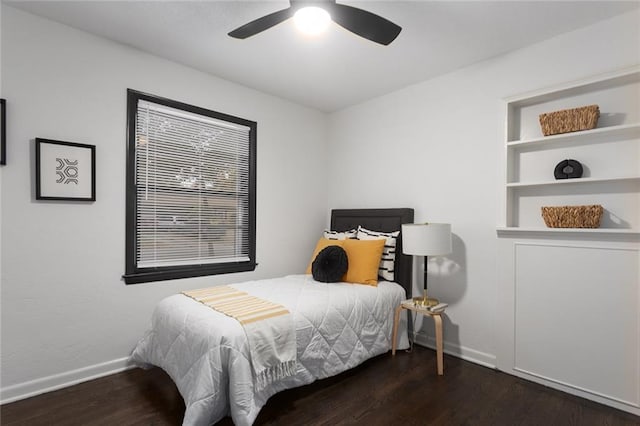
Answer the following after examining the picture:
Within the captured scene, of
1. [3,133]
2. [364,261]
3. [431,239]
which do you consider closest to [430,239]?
[431,239]

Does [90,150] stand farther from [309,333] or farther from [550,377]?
[550,377]

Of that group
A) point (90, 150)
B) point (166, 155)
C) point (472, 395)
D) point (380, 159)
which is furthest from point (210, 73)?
point (472, 395)

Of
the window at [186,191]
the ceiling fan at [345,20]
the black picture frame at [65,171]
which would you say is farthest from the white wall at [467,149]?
the black picture frame at [65,171]

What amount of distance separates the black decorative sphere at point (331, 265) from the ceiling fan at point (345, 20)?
1.79 meters

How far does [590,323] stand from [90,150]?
3795 millimetres

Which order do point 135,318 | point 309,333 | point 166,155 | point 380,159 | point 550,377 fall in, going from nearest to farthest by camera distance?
point 309,333 < point 550,377 < point 135,318 < point 166,155 < point 380,159

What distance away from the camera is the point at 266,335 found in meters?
2.00

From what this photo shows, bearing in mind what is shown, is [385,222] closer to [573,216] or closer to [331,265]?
[331,265]

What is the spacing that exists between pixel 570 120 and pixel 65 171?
3619 millimetres

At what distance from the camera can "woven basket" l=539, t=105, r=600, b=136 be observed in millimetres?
2271

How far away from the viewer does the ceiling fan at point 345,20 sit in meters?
1.81

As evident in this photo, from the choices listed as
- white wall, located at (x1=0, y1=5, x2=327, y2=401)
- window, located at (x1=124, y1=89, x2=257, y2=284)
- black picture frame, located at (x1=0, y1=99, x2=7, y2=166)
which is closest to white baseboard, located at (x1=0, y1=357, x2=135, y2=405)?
white wall, located at (x1=0, y1=5, x2=327, y2=401)

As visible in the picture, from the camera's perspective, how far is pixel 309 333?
7.43 ft

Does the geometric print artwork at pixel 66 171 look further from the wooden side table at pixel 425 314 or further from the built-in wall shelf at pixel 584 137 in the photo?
the built-in wall shelf at pixel 584 137
